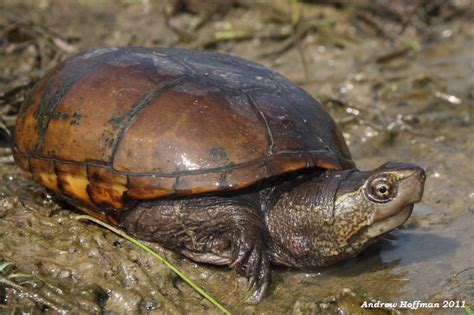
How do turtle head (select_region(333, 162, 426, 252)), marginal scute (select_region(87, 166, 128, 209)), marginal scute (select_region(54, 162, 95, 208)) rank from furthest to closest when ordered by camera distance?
marginal scute (select_region(54, 162, 95, 208))
marginal scute (select_region(87, 166, 128, 209))
turtle head (select_region(333, 162, 426, 252))

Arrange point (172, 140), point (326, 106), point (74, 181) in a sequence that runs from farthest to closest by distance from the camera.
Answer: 1. point (326, 106)
2. point (74, 181)
3. point (172, 140)

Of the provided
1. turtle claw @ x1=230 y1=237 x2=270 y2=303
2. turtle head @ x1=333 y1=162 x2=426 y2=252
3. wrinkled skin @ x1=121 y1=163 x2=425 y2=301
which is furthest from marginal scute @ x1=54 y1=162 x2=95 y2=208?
turtle head @ x1=333 y1=162 x2=426 y2=252

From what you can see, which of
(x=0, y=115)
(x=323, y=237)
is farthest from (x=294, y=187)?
(x=0, y=115)

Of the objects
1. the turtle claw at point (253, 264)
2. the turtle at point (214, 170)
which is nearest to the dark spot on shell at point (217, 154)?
the turtle at point (214, 170)

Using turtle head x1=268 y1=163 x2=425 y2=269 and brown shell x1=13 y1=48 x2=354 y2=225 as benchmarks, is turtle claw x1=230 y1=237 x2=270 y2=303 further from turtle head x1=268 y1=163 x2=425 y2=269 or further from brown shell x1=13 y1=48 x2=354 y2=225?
brown shell x1=13 y1=48 x2=354 y2=225

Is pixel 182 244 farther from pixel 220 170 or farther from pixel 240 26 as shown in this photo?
pixel 240 26

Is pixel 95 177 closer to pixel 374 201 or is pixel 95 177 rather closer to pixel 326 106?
pixel 374 201

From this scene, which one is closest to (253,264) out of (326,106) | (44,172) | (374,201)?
(374,201)
